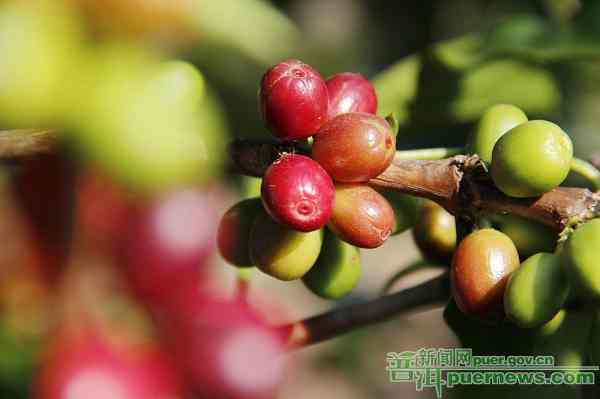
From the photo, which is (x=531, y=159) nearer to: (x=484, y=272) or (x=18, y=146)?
(x=484, y=272)

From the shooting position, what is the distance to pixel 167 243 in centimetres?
64

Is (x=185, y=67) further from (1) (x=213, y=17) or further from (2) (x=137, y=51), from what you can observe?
(2) (x=137, y=51)

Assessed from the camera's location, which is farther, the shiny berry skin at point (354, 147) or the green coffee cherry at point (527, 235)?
the green coffee cherry at point (527, 235)

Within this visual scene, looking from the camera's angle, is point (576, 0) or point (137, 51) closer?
point (137, 51)

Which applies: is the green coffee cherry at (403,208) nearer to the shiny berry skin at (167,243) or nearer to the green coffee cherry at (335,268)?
the green coffee cherry at (335,268)

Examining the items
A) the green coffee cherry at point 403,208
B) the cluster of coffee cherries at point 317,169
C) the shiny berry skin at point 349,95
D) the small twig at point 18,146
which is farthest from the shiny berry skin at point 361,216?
the small twig at point 18,146

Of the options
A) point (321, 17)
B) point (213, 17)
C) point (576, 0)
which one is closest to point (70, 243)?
point (213, 17)

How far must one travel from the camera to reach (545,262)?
2.52 ft

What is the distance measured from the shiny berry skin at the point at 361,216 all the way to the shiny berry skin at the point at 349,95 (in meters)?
0.10

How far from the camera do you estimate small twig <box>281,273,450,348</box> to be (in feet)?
3.45

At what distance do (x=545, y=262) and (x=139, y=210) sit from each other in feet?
1.60

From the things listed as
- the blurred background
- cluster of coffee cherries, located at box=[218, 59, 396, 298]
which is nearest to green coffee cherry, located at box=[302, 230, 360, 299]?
cluster of coffee cherries, located at box=[218, 59, 396, 298]

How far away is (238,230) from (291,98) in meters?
0.25

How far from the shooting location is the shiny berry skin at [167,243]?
490mm
